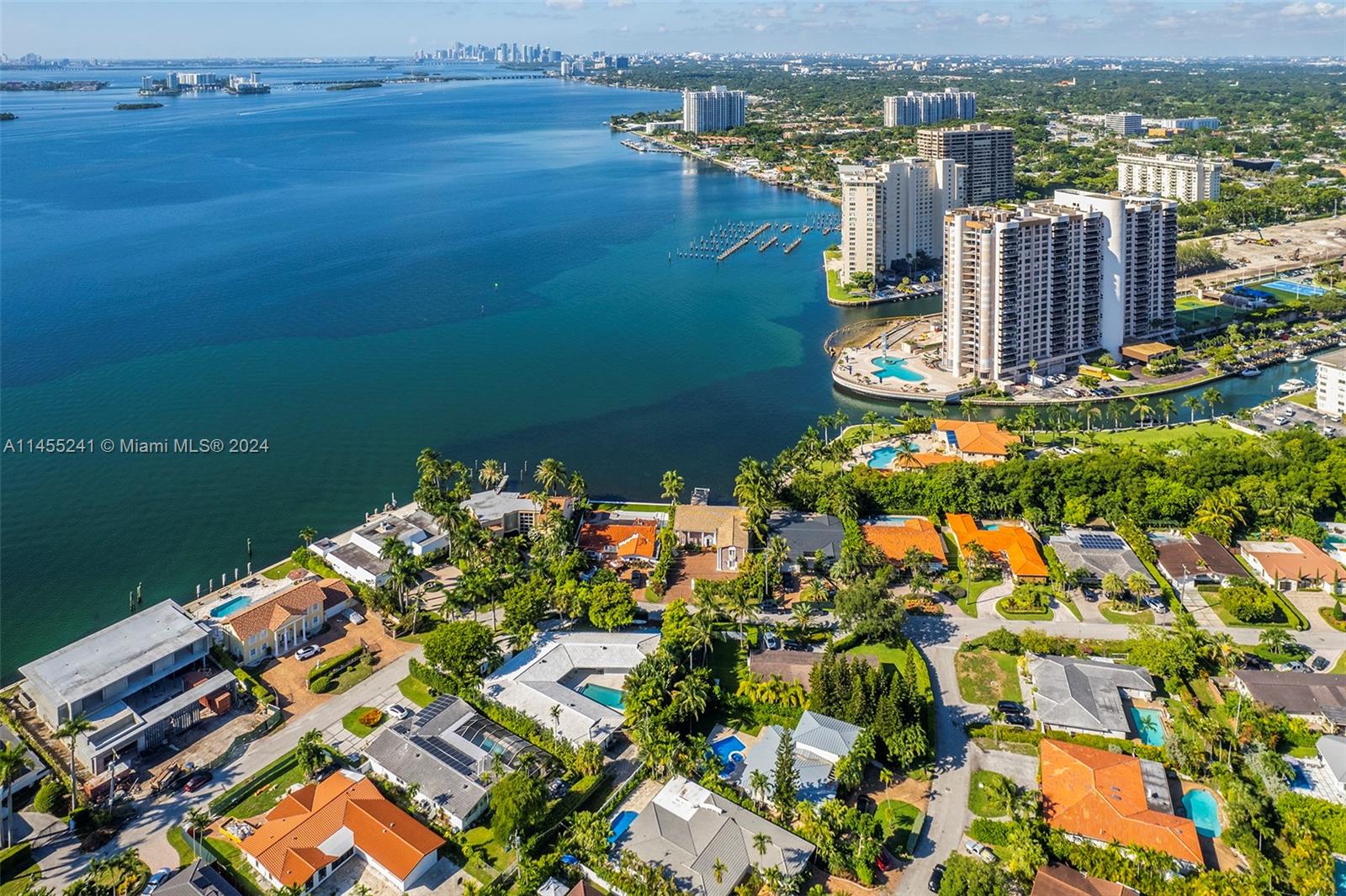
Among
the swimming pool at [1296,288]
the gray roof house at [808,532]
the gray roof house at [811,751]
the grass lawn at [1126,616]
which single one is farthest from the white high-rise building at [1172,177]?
the gray roof house at [811,751]

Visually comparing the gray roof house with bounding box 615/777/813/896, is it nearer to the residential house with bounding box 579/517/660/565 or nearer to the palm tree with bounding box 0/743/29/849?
the residential house with bounding box 579/517/660/565

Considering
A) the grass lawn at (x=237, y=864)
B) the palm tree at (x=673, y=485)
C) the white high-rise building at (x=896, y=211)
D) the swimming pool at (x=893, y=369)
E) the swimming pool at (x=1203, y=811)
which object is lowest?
the grass lawn at (x=237, y=864)

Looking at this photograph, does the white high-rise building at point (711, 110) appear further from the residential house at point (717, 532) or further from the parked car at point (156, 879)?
the parked car at point (156, 879)

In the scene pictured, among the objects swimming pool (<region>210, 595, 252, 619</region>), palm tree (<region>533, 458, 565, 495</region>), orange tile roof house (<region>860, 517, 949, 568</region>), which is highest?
palm tree (<region>533, 458, 565, 495</region>)

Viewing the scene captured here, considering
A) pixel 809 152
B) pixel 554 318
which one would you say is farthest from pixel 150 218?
pixel 809 152

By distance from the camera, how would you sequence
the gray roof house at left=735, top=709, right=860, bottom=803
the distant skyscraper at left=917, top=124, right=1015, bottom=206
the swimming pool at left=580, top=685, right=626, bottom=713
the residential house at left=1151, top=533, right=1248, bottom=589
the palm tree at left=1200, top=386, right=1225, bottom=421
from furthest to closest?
the distant skyscraper at left=917, top=124, right=1015, bottom=206 → the palm tree at left=1200, top=386, right=1225, bottom=421 → the residential house at left=1151, top=533, right=1248, bottom=589 → the swimming pool at left=580, top=685, right=626, bottom=713 → the gray roof house at left=735, top=709, right=860, bottom=803

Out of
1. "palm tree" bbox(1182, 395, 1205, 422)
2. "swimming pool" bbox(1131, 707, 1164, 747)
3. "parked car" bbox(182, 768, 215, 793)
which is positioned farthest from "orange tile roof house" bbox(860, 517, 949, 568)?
"parked car" bbox(182, 768, 215, 793)

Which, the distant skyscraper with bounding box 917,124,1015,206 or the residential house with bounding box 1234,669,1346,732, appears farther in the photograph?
the distant skyscraper with bounding box 917,124,1015,206

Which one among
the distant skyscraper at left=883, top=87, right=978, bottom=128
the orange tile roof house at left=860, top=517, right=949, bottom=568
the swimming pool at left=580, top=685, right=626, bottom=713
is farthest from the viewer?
the distant skyscraper at left=883, top=87, right=978, bottom=128
